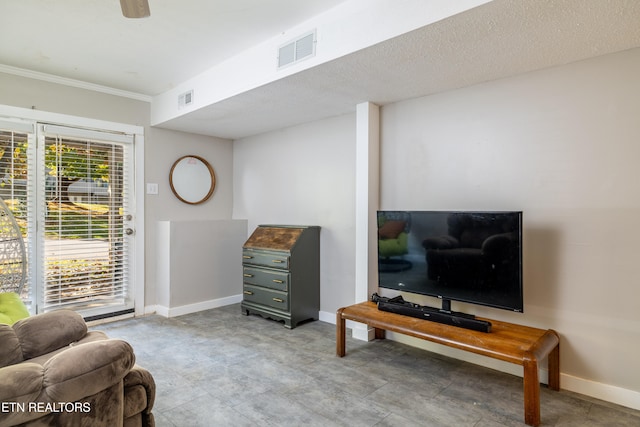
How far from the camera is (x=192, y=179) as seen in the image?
4582 millimetres

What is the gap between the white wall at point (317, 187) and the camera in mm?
3744

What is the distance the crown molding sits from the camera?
3322 mm

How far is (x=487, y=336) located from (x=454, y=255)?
573 mm

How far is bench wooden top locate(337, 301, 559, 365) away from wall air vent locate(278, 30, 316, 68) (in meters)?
1.97

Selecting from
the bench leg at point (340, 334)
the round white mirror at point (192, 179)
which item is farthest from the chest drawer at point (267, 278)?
the round white mirror at point (192, 179)

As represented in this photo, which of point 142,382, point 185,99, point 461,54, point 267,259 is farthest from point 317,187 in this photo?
point 142,382

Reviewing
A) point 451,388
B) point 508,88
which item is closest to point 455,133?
point 508,88

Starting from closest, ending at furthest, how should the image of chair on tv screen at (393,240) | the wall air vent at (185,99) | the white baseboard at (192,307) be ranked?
1. the image of chair on tv screen at (393,240)
2. the wall air vent at (185,99)
3. the white baseboard at (192,307)

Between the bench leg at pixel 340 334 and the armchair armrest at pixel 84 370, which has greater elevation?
the armchair armrest at pixel 84 370

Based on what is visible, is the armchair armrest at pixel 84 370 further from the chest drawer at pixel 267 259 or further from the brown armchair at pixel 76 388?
the chest drawer at pixel 267 259

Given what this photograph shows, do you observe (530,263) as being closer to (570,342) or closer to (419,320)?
(570,342)

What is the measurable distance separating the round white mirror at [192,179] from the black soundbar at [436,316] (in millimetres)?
2812

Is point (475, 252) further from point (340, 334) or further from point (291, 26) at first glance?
point (291, 26)

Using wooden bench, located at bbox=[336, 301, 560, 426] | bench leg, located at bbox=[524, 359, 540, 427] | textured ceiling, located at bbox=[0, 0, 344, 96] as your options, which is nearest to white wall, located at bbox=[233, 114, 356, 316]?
wooden bench, located at bbox=[336, 301, 560, 426]
